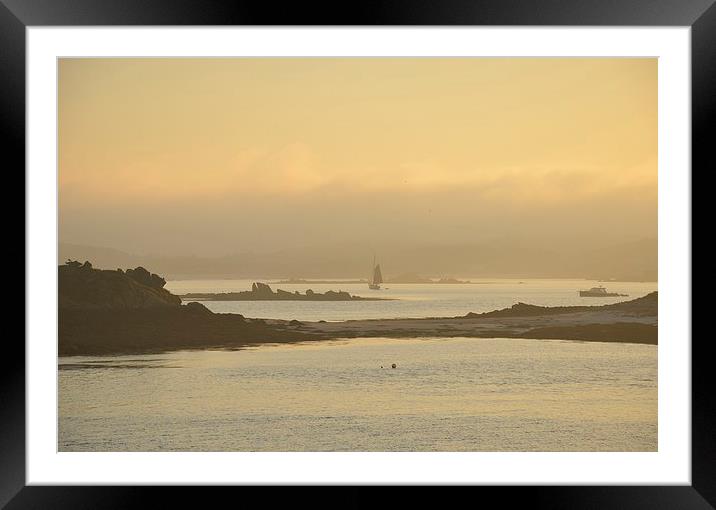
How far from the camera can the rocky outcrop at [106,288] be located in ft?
48.5

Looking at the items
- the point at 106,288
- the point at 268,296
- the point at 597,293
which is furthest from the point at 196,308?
the point at 597,293

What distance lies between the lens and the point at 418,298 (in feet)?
53.1

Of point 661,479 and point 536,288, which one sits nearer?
point 661,479

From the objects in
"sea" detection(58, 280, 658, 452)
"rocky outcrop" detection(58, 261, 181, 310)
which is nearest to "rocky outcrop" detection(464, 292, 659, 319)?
"sea" detection(58, 280, 658, 452)

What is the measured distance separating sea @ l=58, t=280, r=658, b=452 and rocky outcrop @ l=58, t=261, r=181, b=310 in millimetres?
506

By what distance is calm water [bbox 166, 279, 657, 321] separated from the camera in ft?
49.1

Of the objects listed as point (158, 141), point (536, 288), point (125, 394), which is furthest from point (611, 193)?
point (125, 394)

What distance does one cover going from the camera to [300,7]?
1.80 meters

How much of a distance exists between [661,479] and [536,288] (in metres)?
14.3

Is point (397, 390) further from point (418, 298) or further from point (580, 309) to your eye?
point (580, 309)

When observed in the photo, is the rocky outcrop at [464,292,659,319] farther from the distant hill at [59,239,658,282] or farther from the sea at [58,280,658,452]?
the distant hill at [59,239,658,282]

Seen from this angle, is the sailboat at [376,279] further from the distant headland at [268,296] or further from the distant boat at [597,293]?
the distant boat at [597,293]

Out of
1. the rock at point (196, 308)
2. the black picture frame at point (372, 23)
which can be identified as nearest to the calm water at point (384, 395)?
the rock at point (196, 308)

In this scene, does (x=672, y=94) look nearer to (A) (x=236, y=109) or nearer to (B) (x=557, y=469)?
(B) (x=557, y=469)
